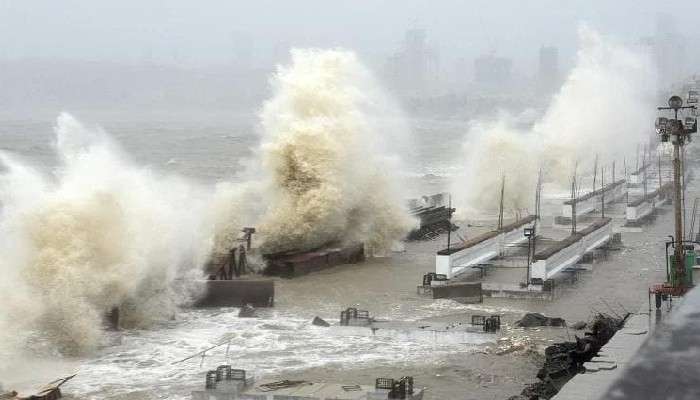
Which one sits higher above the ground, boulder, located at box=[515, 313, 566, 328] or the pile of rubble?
boulder, located at box=[515, 313, 566, 328]

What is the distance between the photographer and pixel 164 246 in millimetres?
21609

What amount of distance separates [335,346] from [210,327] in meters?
3.04

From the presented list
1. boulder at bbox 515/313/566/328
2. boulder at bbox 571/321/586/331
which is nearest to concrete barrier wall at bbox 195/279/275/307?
boulder at bbox 515/313/566/328

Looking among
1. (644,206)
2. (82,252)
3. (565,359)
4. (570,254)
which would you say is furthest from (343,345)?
(644,206)

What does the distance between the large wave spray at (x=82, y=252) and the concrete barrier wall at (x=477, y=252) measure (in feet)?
20.2

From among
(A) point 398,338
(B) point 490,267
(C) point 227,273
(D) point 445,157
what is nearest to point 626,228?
(B) point 490,267

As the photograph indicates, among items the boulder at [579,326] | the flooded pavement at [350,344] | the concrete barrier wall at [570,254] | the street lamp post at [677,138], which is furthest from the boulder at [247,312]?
the street lamp post at [677,138]

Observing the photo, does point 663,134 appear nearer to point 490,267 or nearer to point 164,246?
point 490,267

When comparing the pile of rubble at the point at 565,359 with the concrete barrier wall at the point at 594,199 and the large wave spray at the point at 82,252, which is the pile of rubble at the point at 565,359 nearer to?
the large wave spray at the point at 82,252

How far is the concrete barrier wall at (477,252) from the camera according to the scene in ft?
74.8

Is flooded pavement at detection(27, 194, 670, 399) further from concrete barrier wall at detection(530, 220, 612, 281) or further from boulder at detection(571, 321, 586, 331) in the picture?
concrete barrier wall at detection(530, 220, 612, 281)

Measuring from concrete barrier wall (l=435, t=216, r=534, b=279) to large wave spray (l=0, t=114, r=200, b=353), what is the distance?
20.2ft

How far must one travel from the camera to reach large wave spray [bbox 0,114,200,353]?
18.0 meters

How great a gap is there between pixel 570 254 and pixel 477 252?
2403 mm
